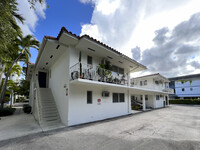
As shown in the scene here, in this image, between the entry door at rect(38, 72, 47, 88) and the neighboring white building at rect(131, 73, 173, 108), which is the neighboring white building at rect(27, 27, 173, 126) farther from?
the neighboring white building at rect(131, 73, 173, 108)

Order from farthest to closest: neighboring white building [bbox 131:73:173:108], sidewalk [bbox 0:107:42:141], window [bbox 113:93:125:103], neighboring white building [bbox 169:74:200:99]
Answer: neighboring white building [bbox 169:74:200:99] < neighboring white building [bbox 131:73:173:108] < window [bbox 113:93:125:103] < sidewalk [bbox 0:107:42:141]

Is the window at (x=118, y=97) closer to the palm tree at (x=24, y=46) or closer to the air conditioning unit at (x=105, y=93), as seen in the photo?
the air conditioning unit at (x=105, y=93)

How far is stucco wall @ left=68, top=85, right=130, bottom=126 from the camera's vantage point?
6.80m

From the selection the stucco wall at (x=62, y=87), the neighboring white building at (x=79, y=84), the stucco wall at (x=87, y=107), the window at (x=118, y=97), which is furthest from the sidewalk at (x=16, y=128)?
the window at (x=118, y=97)

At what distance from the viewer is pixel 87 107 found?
7.49 metres

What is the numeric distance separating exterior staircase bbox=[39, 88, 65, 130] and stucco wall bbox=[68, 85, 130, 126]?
48.8 inches

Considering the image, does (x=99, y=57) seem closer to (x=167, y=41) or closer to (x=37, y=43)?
(x=37, y=43)

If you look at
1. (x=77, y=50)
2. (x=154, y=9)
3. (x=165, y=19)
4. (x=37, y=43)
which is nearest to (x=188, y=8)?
(x=165, y=19)

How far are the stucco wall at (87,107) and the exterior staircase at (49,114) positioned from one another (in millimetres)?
1240

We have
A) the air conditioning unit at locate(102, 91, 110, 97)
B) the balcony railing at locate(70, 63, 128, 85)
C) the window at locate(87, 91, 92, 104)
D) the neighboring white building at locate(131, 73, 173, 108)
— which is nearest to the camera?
the balcony railing at locate(70, 63, 128, 85)

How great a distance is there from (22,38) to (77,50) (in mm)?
10081

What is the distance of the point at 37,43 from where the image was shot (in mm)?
13812

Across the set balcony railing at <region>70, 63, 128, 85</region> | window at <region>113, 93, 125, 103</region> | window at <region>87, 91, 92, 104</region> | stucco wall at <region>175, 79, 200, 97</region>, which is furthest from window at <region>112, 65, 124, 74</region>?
stucco wall at <region>175, 79, 200, 97</region>

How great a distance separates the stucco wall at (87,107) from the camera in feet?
22.3
